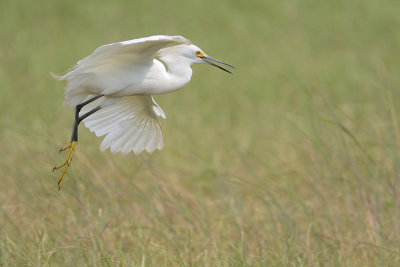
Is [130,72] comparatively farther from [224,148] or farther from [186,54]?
[224,148]

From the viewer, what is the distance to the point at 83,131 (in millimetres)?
7656

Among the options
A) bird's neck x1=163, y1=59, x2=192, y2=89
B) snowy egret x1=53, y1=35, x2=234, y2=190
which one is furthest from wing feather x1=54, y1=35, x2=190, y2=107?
bird's neck x1=163, y1=59, x2=192, y2=89

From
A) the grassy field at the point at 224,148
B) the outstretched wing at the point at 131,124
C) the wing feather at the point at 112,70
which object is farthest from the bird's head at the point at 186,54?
the grassy field at the point at 224,148

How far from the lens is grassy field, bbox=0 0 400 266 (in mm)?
4410

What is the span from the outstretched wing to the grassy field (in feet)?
0.86

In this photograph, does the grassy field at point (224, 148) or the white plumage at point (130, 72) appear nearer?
the white plumage at point (130, 72)

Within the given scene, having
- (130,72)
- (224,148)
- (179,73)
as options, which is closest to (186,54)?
(179,73)

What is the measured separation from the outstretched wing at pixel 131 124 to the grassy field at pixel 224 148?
261 millimetres

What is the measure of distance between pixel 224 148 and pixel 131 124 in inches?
113

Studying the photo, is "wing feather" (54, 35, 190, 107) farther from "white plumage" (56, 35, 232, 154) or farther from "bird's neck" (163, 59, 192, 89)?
"bird's neck" (163, 59, 192, 89)

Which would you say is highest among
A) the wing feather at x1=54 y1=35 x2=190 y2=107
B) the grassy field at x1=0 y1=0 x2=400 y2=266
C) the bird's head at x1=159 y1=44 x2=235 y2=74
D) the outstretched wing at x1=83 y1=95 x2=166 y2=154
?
the bird's head at x1=159 y1=44 x2=235 y2=74

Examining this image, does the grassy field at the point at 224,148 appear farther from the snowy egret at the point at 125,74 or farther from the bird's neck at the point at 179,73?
the bird's neck at the point at 179,73

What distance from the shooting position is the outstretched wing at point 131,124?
4680 mm

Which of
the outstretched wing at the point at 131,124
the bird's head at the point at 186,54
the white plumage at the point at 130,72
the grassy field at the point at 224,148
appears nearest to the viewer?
the white plumage at the point at 130,72
